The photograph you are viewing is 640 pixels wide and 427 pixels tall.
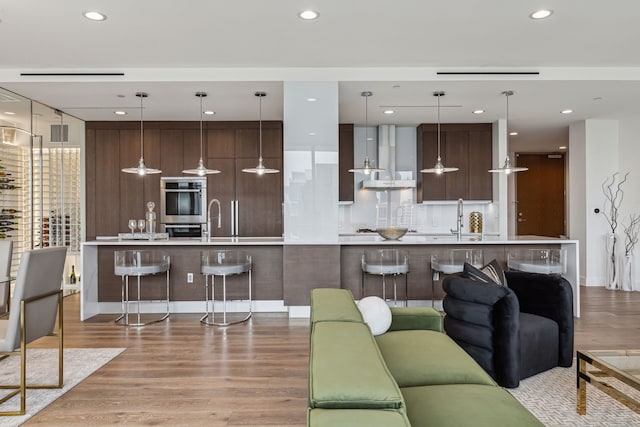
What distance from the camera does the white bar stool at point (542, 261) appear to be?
4.45m

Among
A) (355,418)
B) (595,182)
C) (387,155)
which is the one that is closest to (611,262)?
(595,182)

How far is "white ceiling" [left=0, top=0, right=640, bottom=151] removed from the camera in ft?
10.9

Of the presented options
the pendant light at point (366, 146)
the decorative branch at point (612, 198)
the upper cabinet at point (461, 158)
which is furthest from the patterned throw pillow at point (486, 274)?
the decorative branch at point (612, 198)

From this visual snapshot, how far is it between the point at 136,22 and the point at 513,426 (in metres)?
3.75

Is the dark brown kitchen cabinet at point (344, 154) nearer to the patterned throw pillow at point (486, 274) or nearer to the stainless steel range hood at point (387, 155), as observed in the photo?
the stainless steel range hood at point (387, 155)

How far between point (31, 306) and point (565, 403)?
3234 millimetres

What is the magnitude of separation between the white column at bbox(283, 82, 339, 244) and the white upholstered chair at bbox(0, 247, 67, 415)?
7.80ft

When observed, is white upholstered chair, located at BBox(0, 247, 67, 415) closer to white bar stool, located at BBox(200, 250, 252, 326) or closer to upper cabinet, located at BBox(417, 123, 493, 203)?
white bar stool, located at BBox(200, 250, 252, 326)

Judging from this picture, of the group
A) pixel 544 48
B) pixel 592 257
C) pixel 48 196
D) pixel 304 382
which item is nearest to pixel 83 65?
pixel 48 196

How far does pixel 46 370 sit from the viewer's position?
3.18 meters

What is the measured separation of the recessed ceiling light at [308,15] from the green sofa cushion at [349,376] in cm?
272

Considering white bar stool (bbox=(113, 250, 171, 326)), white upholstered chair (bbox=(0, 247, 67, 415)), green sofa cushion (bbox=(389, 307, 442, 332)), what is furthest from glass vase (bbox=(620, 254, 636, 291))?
white upholstered chair (bbox=(0, 247, 67, 415))

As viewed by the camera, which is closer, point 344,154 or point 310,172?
point 310,172

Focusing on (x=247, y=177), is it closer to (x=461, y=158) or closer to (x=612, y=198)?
(x=461, y=158)
